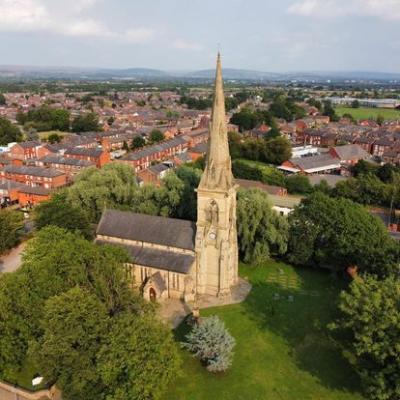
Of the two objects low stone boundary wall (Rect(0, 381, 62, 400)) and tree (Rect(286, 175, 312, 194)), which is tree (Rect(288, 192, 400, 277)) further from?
tree (Rect(286, 175, 312, 194))

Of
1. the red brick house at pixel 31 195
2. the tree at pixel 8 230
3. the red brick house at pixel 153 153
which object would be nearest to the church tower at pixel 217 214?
the tree at pixel 8 230

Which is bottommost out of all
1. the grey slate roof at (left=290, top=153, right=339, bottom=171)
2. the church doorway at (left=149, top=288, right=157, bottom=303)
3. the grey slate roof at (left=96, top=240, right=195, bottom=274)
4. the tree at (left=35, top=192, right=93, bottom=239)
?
the church doorway at (left=149, top=288, right=157, bottom=303)

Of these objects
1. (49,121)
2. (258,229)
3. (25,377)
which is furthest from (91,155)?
(25,377)

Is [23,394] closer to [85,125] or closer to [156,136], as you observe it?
[156,136]

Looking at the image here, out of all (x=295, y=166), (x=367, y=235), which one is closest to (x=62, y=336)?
(x=367, y=235)

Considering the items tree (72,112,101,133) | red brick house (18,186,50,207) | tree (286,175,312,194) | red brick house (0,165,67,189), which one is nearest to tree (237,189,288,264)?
tree (286,175,312,194)
